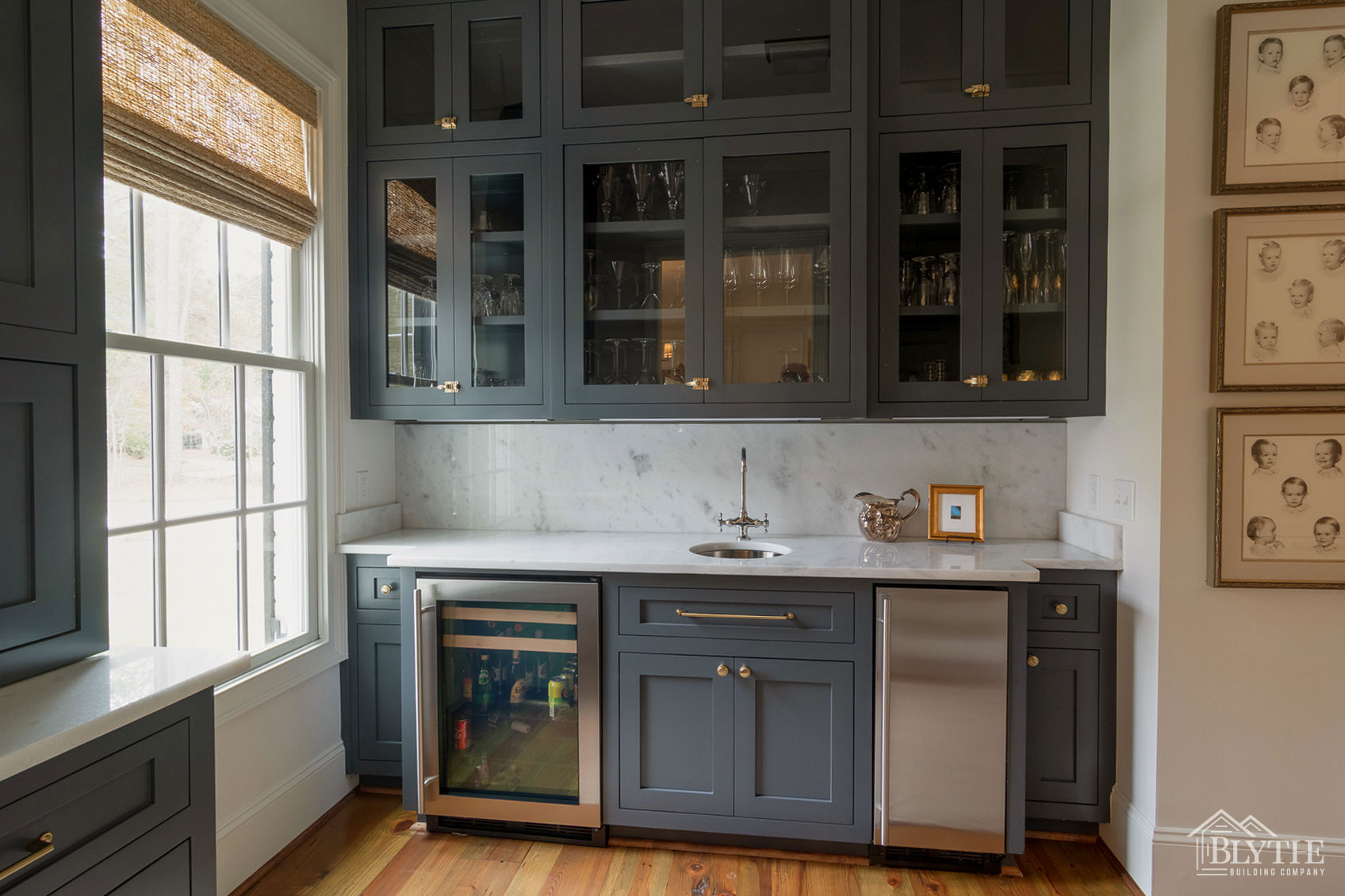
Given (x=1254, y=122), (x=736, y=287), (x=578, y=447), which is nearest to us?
(x=1254, y=122)

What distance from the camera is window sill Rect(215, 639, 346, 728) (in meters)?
1.85

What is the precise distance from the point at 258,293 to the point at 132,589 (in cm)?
93

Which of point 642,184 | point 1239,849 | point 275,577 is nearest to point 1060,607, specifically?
point 1239,849

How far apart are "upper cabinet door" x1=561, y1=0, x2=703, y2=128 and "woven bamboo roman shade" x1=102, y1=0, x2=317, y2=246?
886 millimetres

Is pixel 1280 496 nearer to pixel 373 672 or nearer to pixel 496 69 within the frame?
pixel 496 69

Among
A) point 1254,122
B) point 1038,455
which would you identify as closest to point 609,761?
point 1038,455

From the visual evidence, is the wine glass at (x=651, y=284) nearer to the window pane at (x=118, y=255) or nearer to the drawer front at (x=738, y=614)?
the drawer front at (x=738, y=614)

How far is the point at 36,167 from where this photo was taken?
117 centimetres

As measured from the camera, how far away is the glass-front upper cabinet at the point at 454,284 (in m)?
2.30

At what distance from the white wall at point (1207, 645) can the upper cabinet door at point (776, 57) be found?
2.92ft

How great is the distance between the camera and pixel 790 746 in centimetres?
198

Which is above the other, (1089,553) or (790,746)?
(1089,553)

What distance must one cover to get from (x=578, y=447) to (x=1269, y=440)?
7.05 feet

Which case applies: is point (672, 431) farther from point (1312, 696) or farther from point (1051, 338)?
point (1312, 696)
